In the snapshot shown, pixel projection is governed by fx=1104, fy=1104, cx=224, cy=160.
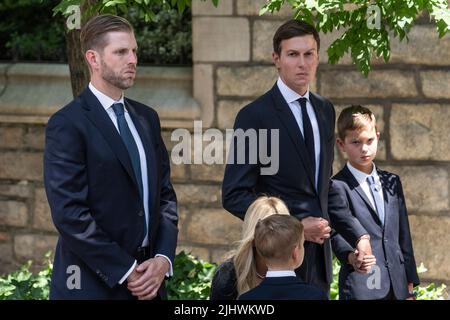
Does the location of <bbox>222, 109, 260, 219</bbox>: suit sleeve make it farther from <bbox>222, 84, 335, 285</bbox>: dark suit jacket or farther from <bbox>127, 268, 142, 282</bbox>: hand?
<bbox>127, 268, 142, 282</bbox>: hand

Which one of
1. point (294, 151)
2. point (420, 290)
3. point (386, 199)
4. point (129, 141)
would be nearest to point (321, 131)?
point (294, 151)

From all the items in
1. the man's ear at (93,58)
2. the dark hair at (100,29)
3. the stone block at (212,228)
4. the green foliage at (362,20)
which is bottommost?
the stone block at (212,228)

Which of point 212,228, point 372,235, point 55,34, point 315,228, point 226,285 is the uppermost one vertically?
point 55,34

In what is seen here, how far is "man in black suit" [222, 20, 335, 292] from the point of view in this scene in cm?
489

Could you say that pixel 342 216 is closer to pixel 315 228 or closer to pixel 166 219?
pixel 315 228

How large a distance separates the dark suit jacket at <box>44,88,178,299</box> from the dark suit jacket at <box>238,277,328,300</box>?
0.51m

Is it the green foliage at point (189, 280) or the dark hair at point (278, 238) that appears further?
the green foliage at point (189, 280)

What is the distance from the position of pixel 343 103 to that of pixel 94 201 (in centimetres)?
338

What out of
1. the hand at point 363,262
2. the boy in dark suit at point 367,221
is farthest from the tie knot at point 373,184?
the hand at point 363,262

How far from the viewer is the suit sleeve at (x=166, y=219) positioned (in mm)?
4535

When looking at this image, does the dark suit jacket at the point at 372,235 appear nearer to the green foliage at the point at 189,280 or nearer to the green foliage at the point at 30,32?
the green foliage at the point at 189,280

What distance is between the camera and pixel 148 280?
438cm

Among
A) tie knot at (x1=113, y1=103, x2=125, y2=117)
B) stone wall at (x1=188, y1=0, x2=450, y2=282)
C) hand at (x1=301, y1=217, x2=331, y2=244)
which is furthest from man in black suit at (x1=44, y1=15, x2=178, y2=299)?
stone wall at (x1=188, y1=0, x2=450, y2=282)
